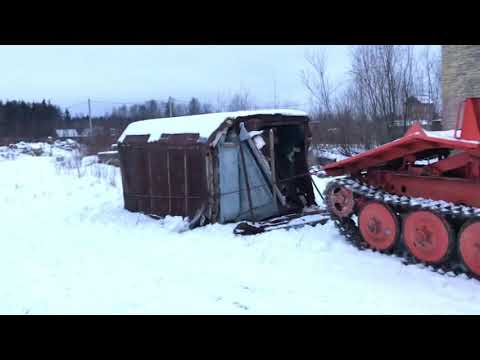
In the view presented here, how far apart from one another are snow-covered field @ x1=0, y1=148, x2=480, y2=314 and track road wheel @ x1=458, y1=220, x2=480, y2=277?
19 centimetres

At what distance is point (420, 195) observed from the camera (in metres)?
6.13

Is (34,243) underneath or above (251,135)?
underneath

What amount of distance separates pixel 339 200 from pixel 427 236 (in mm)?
1524

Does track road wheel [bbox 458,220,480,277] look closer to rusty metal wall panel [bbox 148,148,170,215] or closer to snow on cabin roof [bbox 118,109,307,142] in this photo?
snow on cabin roof [bbox 118,109,307,142]

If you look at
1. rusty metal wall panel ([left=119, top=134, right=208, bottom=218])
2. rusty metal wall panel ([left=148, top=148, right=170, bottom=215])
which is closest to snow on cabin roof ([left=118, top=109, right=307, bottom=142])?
rusty metal wall panel ([left=119, top=134, right=208, bottom=218])

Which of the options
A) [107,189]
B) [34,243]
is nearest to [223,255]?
[34,243]

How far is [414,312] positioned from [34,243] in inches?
241

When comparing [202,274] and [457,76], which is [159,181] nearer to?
[202,274]

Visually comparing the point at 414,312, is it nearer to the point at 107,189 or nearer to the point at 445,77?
the point at 107,189

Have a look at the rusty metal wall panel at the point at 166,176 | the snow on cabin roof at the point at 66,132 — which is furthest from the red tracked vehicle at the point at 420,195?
the snow on cabin roof at the point at 66,132

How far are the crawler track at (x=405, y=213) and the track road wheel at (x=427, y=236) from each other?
8 cm

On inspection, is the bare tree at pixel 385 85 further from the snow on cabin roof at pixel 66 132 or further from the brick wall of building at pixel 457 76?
the snow on cabin roof at pixel 66 132

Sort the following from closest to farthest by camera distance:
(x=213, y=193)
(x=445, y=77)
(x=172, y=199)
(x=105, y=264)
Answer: (x=105, y=264) → (x=213, y=193) → (x=172, y=199) → (x=445, y=77)

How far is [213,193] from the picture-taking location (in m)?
8.18
